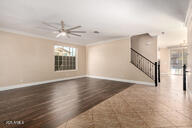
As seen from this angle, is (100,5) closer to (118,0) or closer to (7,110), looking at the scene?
(118,0)

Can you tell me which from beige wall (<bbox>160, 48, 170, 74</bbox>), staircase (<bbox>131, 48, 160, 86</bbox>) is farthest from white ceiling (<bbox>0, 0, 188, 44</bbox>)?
beige wall (<bbox>160, 48, 170, 74</bbox>)

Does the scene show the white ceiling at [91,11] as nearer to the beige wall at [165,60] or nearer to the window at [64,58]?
the window at [64,58]

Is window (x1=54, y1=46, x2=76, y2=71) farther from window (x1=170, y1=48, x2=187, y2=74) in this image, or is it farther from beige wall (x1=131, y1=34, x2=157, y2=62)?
window (x1=170, y1=48, x2=187, y2=74)

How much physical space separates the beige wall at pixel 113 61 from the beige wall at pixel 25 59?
2583mm

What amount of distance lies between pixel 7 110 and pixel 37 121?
112 cm

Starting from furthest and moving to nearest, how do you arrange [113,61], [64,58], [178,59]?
[178,59], [64,58], [113,61]

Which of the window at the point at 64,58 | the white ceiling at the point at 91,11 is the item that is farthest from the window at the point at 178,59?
the window at the point at 64,58

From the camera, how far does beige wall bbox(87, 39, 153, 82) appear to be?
5379mm

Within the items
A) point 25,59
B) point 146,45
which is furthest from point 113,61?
point 25,59

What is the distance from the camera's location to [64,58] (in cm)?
648

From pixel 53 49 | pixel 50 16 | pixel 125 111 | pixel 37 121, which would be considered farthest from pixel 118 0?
pixel 53 49

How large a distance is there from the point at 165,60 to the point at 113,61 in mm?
6253

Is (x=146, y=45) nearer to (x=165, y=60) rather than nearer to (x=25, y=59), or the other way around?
(x=165, y=60)

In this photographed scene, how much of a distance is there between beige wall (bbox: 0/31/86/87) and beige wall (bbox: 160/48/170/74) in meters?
9.39
